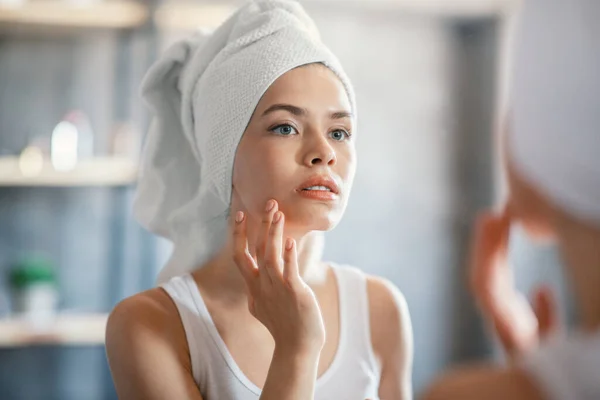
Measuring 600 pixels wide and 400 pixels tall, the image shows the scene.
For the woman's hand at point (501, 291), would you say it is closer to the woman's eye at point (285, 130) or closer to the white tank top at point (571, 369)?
the white tank top at point (571, 369)

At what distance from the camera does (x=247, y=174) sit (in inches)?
21.1

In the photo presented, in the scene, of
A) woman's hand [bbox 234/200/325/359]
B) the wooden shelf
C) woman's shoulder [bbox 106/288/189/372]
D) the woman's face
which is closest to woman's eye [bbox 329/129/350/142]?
the woman's face

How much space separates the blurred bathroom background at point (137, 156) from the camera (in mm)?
1562

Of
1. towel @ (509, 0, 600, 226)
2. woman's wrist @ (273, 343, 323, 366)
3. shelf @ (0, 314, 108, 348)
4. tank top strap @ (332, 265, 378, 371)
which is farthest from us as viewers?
shelf @ (0, 314, 108, 348)

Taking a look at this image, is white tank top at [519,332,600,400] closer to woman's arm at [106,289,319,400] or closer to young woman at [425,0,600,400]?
young woman at [425,0,600,400]

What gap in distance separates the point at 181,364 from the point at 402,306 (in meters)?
0.23

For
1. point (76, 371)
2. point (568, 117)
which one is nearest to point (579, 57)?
point (568, 117)

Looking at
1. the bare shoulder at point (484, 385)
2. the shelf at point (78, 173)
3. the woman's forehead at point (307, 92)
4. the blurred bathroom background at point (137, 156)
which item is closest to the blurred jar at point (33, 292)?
the blurred bathroom background at point (137, 156)

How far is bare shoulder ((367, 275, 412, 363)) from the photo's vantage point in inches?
24.3

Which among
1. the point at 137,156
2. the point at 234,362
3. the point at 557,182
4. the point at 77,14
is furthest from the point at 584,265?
the point at 77,14

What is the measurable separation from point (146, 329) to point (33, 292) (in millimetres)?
1094

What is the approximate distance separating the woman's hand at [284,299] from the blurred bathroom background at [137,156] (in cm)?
115

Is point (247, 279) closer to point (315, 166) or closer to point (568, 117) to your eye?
point (315, 166)

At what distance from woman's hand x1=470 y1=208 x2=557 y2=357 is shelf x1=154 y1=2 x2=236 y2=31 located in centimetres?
136
